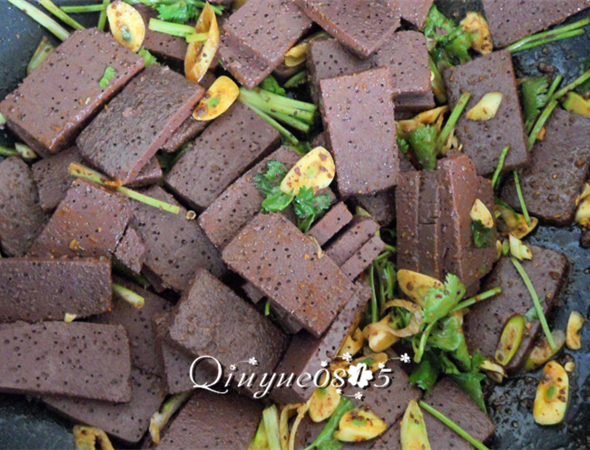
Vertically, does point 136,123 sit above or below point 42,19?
below

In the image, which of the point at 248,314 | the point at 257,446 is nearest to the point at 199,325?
the point at 248,314

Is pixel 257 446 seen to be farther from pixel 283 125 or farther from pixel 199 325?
pixel 283 125

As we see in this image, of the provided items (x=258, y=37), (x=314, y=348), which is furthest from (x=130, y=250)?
(x=258, y=37)

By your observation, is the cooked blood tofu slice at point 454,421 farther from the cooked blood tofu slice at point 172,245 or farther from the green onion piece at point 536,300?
the cooked blood tofu slice at point 172,245

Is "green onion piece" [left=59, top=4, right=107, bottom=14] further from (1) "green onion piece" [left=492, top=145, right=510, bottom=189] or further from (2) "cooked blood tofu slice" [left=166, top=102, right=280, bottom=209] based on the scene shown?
(1) "green onion piece" [left=492, top=145, right=510, bottom=189]

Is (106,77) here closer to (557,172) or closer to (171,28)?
(171,28)

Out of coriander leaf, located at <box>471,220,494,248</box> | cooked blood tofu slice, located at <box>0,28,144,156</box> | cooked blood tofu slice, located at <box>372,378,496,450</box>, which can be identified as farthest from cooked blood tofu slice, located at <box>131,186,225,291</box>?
coriander leaf, located at <box>471,220,494,248</box>
